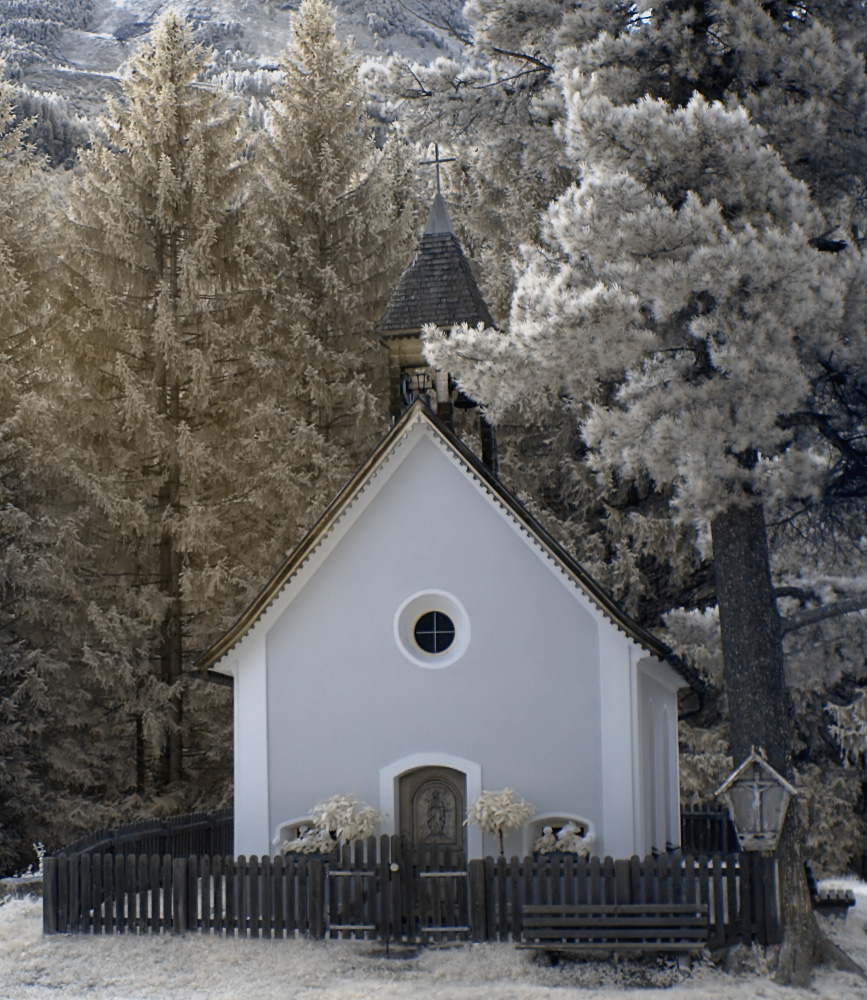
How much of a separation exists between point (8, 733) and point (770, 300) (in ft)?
49.1

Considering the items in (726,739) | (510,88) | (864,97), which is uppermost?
(510,88)

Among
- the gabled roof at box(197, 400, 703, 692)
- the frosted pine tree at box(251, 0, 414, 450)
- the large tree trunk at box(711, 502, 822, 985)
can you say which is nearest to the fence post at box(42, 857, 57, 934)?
the gabled roof at box(197, 400, 703, 692)

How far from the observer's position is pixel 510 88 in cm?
1584

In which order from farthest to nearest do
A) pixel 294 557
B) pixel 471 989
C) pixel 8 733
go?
1. pixel 8 733
2. pixel 294 557
3. pixel 471 989

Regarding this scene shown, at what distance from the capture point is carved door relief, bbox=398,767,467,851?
15047 mm

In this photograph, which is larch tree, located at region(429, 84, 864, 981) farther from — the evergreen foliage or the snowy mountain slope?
the snowy mountain slope

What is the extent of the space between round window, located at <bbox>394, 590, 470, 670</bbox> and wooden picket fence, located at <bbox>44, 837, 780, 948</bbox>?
8.70 feet

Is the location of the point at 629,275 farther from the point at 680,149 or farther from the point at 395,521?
the point at 395,521

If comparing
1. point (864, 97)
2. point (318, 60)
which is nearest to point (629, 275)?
point (864, 97)

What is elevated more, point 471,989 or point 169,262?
point 169,262

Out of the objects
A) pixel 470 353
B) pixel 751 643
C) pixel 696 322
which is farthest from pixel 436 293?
pixel 751 643

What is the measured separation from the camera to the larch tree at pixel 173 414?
22.5 meters

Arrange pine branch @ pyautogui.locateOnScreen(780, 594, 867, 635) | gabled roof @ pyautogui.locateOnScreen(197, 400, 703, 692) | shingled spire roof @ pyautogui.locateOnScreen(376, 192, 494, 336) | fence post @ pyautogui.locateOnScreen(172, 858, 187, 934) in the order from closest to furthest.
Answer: pine branch @ pyautogui.locateOnScreen(780, 594, 867, 635) → fence post @ pyautogui.locateOnScreen(172, 858, 187, 934) → gabled roof @ pyautogui.locateOnScreen(197, 400, 703, 692) → shingled spire roof @ pyautogui.locateOnScreen(376, 192, 494, 336)

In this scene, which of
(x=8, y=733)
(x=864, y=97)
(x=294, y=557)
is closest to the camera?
(x=864, y=97)
